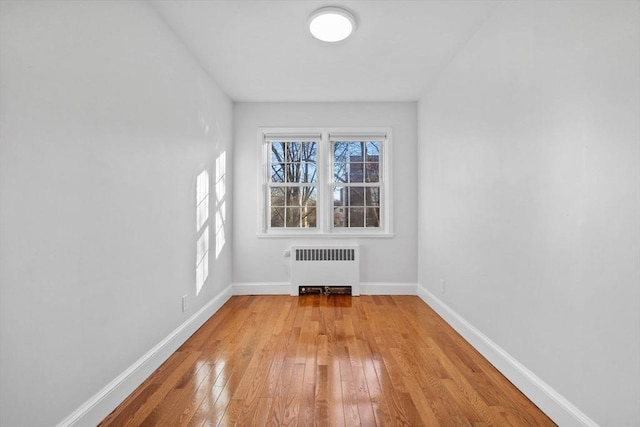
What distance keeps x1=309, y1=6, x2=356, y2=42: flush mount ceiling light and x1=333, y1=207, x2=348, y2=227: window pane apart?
90.6 inches

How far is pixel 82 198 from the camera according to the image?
5.36ft

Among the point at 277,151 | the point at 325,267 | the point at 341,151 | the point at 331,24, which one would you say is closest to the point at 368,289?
the point at 325,267

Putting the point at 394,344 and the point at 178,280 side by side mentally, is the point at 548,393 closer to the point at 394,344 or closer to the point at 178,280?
the point at 394,344

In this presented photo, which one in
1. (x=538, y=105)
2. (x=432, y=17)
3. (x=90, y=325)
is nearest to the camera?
(x=90, y=325)

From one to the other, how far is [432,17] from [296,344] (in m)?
2.82

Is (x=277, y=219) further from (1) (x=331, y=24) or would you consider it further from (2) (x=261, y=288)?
(1) (x=331, y=24)

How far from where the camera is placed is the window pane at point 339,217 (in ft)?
14.7

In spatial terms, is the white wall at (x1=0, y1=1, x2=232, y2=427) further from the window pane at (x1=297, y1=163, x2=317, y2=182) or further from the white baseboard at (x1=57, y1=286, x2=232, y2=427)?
the window pane at (x1=297, y1=163, x2=317, y2=182)

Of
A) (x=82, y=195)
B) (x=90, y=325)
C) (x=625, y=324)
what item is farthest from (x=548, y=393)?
(x=82, y=195)

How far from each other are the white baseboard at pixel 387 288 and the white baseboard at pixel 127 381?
2.16m

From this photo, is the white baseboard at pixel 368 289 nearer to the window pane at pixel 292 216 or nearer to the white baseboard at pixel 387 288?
the white baseboard at pixel 387 288

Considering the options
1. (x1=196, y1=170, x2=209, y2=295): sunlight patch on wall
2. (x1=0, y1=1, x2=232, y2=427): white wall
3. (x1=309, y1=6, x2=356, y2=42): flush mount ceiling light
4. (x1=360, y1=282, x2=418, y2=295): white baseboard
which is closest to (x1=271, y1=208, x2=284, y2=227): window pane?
(x1=196, y1=170, x2=209, y2=295): sunlight patch on wall

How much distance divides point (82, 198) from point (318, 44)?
2.21 meters

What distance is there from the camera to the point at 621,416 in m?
1.37
